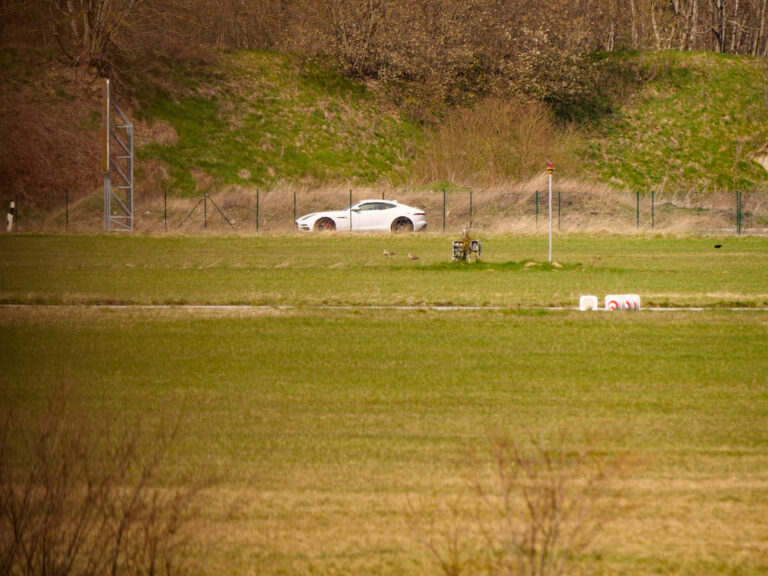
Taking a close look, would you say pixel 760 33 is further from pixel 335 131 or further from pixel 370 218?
pixel 370 218

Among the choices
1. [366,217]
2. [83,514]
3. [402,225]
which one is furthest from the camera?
[402,225]

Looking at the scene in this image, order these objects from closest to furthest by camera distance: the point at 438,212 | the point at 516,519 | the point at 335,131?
the point at 516,519 → the point at 438,212 → the point at 335,131

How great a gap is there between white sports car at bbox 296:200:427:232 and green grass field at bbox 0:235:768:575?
68.5 ft

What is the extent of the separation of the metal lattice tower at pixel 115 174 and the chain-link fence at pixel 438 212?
84 cm

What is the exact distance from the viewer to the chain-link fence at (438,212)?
5144 centimetres

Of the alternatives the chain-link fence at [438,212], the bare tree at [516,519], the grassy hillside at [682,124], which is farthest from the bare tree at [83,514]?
the grassy hillside at [682,124]

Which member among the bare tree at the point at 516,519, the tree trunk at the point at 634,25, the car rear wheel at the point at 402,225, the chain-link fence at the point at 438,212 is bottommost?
the bare tree at the point at 516,519

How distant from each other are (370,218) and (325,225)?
6.97ft

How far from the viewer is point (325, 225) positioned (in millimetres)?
49281

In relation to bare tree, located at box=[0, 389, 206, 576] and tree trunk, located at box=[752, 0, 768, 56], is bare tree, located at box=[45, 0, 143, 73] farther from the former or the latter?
tree trunk, located at box=[752, 0, 768, 56]

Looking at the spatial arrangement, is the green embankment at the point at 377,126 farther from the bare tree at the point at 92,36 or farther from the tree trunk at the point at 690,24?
the tree trunk at the point at 690,24

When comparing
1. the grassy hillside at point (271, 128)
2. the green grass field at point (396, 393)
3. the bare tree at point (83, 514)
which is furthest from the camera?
the grassy hillside at point (271, 128)

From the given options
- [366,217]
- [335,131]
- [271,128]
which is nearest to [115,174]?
[271,128]

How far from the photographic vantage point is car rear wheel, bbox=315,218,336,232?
1932 inches
